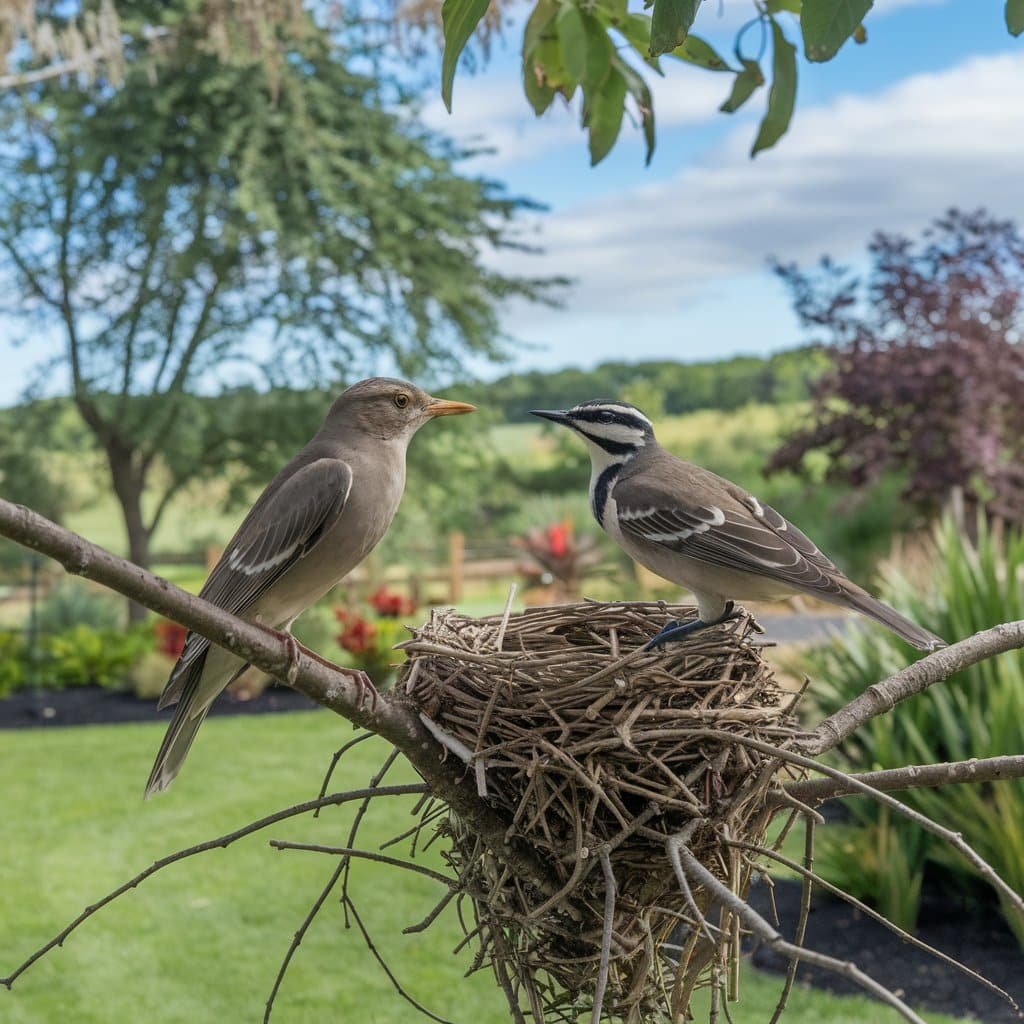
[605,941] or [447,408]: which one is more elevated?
[447,408]

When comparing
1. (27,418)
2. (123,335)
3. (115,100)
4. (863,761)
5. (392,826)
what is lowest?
(392,826)

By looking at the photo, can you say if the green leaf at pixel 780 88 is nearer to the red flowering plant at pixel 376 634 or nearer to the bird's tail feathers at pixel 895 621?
the bird's tail feathers at pixel 895 621

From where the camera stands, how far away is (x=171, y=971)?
6781 millimetres

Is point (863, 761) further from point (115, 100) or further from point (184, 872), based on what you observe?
point (115, 100)

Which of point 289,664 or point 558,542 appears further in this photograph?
point 558,542

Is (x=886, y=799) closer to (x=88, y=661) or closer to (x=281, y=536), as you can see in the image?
(x=281, y=536)

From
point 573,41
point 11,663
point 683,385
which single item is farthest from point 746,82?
point 683,385

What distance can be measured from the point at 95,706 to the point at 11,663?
65.0 inches

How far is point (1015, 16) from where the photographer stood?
7.05 ft

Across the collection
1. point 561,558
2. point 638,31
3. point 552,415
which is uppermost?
point 638,31

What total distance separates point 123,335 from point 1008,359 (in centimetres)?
1494

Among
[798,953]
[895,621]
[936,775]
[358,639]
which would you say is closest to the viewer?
[798,953]

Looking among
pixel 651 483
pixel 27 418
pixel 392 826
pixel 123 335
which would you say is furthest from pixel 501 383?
pixel 651 483

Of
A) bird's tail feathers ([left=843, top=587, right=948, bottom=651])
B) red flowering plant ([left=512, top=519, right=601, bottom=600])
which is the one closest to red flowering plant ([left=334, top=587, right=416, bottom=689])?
red flowering plant ([left=512, top=519, right=601, bottom=600])
